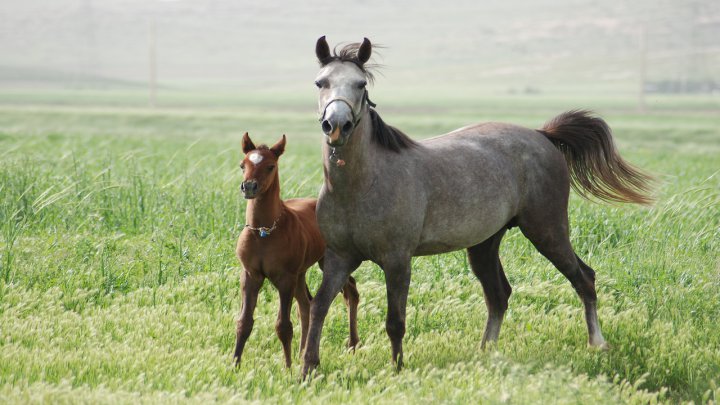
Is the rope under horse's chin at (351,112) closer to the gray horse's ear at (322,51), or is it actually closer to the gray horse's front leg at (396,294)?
the gray horse's ear at (322,51)

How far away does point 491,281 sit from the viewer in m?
7.27

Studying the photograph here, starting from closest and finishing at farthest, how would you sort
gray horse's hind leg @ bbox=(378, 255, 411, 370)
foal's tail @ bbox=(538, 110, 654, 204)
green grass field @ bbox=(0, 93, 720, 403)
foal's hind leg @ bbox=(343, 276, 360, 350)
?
green grass field @ bbox=(0, 93, 720, 403)
gray horse's hind leg @ bbox=(378, 255, 411, 370)
foal's hind leg @ bbox=(343, 276, 360, 350)
foal's tail @ bbox=(538, 110, 654, 204)

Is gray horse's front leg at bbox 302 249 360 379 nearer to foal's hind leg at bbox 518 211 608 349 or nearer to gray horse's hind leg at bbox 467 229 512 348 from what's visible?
gray horse's hind leg at bbox 467 229 512 348

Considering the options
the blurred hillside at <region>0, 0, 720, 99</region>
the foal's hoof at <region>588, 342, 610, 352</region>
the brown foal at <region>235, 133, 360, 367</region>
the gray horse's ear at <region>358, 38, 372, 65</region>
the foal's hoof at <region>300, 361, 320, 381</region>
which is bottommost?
the foal's hoof at <region>588, 342, 610, 352</region>

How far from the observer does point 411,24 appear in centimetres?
18988

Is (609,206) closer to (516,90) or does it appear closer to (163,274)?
(163,274)

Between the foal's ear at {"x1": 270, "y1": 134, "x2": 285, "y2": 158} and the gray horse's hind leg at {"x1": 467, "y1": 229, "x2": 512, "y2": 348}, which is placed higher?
the foal's ear at {"x1": 270, "y1": 134, "x2": 285, "y2": 158}

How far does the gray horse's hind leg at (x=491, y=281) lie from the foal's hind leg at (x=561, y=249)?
310 mm

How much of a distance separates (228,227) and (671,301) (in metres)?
5.08

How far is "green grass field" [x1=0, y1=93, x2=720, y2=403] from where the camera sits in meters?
5.69

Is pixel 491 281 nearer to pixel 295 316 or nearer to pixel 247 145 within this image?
pixel 295 316

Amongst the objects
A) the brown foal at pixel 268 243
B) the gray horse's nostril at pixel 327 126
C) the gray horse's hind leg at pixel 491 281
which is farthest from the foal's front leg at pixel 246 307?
the gray horse's hind leg at pixel 491 281

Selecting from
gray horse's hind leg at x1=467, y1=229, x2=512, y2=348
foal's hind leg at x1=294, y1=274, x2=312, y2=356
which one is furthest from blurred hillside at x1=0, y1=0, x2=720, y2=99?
foal's hind leg at x1=294, y1=274, x2=312, y2=356

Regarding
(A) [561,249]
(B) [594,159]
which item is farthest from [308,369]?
(B) [594,159]
